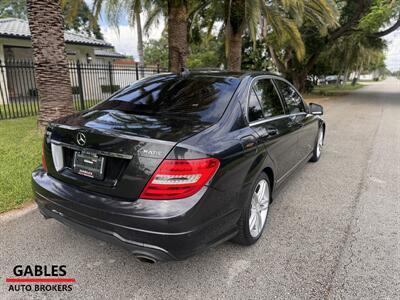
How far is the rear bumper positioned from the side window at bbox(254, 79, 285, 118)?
1412 millimetres

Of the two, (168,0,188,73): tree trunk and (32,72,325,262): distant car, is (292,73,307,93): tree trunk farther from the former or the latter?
(32,72,325,262): distant car

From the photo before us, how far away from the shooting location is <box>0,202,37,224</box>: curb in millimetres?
3422

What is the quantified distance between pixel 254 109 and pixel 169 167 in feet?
4.33

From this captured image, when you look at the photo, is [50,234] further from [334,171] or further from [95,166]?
[334,171]

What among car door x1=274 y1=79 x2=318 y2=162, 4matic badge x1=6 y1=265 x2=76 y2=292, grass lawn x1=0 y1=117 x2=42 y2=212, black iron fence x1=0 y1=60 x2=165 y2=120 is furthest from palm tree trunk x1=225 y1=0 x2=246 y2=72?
4matic badge x1=6 y1=265 x2=76 y2=292

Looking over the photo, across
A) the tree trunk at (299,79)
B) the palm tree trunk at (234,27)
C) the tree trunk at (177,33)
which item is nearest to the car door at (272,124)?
the tree trunk at (177,33)

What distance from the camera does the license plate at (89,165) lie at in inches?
89.6

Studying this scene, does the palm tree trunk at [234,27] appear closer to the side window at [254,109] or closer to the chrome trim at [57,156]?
the side window at [254,109]

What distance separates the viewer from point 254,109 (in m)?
3.00

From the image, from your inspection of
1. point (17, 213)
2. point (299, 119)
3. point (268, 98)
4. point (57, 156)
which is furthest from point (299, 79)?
point (57, 156)

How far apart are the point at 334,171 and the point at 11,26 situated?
706 inches

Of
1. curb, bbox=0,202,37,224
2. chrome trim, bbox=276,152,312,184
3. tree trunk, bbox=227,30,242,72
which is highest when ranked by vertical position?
tree trunk, bbox=227,30,242,72

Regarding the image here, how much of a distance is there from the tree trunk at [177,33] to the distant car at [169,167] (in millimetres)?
5971

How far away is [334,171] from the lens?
521 centimetres
